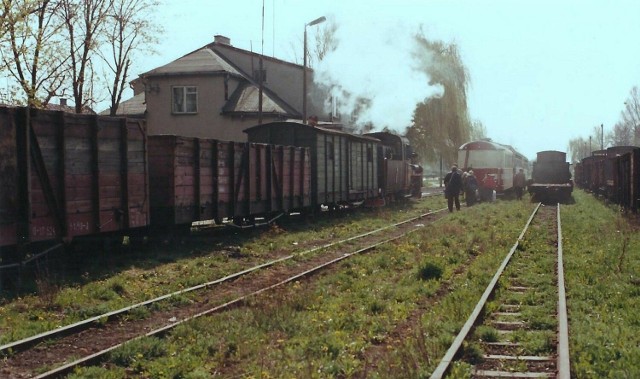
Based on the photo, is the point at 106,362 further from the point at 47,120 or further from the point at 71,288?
the point at 47,120

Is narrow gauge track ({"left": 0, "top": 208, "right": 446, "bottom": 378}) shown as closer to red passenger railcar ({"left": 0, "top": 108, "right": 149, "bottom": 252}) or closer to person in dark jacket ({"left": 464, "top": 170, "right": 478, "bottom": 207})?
red passenger railcar ({"left": 0, "top": 108, "right": 149, "bottom": 252})

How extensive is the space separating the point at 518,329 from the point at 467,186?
73.6 ft

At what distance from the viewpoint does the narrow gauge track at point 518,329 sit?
5.69m

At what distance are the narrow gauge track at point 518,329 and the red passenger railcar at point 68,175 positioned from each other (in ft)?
20.3

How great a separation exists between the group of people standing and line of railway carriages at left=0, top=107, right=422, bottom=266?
16.3ft

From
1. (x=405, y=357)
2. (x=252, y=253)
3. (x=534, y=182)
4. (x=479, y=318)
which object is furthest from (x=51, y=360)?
(x=534, y=182)

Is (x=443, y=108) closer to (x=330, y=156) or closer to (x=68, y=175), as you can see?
(x=330, y=156)

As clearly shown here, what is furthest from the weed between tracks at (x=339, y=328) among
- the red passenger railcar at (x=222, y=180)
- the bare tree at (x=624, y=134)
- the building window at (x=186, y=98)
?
the bare tree at (x=624, y=134)

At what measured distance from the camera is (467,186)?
95.5ft

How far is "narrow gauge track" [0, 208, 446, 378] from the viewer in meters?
6.00

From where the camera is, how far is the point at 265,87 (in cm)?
4188

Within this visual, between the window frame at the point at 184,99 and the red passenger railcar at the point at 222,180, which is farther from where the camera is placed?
the window frame at the point at 184,99

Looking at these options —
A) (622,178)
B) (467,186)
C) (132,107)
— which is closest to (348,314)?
(622,178)

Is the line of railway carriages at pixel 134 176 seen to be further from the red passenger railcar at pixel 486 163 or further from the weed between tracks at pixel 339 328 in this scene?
the red passenger railcar at pixel 486 163
